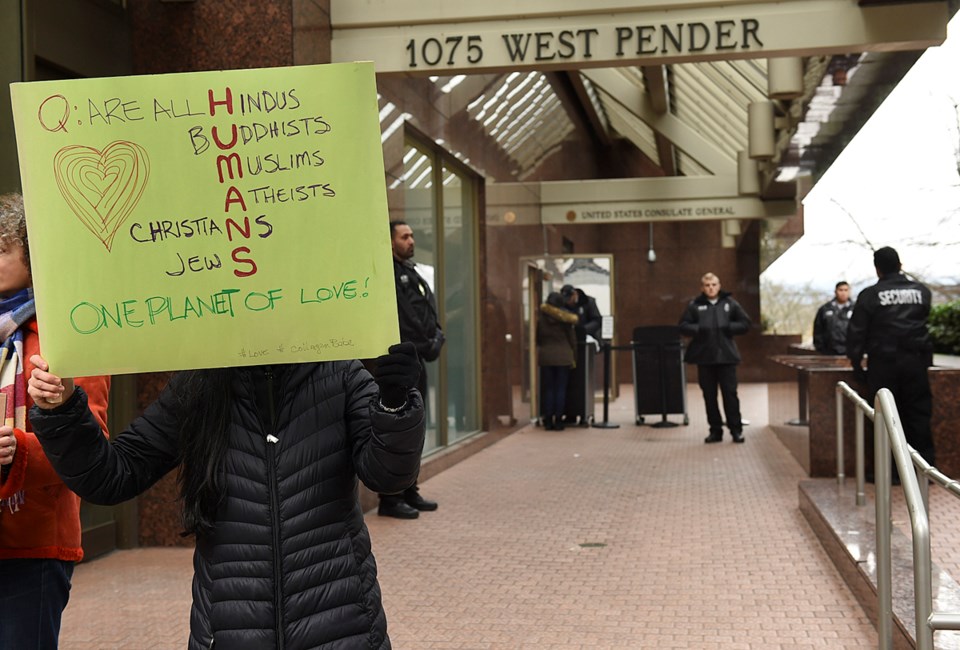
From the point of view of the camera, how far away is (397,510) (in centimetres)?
805

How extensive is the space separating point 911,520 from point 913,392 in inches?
200

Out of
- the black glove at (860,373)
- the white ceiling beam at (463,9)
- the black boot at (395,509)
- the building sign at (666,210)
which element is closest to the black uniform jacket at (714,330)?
the black glove at (860,373)

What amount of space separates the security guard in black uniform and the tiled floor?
1121 mm

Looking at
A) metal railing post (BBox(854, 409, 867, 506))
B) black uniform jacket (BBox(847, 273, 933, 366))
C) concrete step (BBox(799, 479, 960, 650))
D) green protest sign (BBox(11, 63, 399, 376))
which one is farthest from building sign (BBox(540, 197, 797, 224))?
green protest sign (BBox(11, 63, 399, 376))

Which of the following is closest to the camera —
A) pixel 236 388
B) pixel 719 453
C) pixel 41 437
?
pixel 41 437

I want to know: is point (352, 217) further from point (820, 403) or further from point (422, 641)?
point (820, 403)

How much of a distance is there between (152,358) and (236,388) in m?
0.19

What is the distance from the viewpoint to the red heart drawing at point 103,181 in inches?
96.7

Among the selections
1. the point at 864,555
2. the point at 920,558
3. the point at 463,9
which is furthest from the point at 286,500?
the point at 463,9

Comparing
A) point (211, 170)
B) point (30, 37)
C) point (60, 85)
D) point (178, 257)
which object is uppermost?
point (30, 37)

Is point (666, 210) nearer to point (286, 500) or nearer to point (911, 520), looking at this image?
point (911, 520)

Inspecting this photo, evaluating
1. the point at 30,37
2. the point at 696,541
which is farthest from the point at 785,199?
the point at 30,37

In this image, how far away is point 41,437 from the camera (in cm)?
237

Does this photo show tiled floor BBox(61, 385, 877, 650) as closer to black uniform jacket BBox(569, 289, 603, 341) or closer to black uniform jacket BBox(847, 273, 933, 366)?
black uniform jacket BBox(847, 273, 933, 366)
